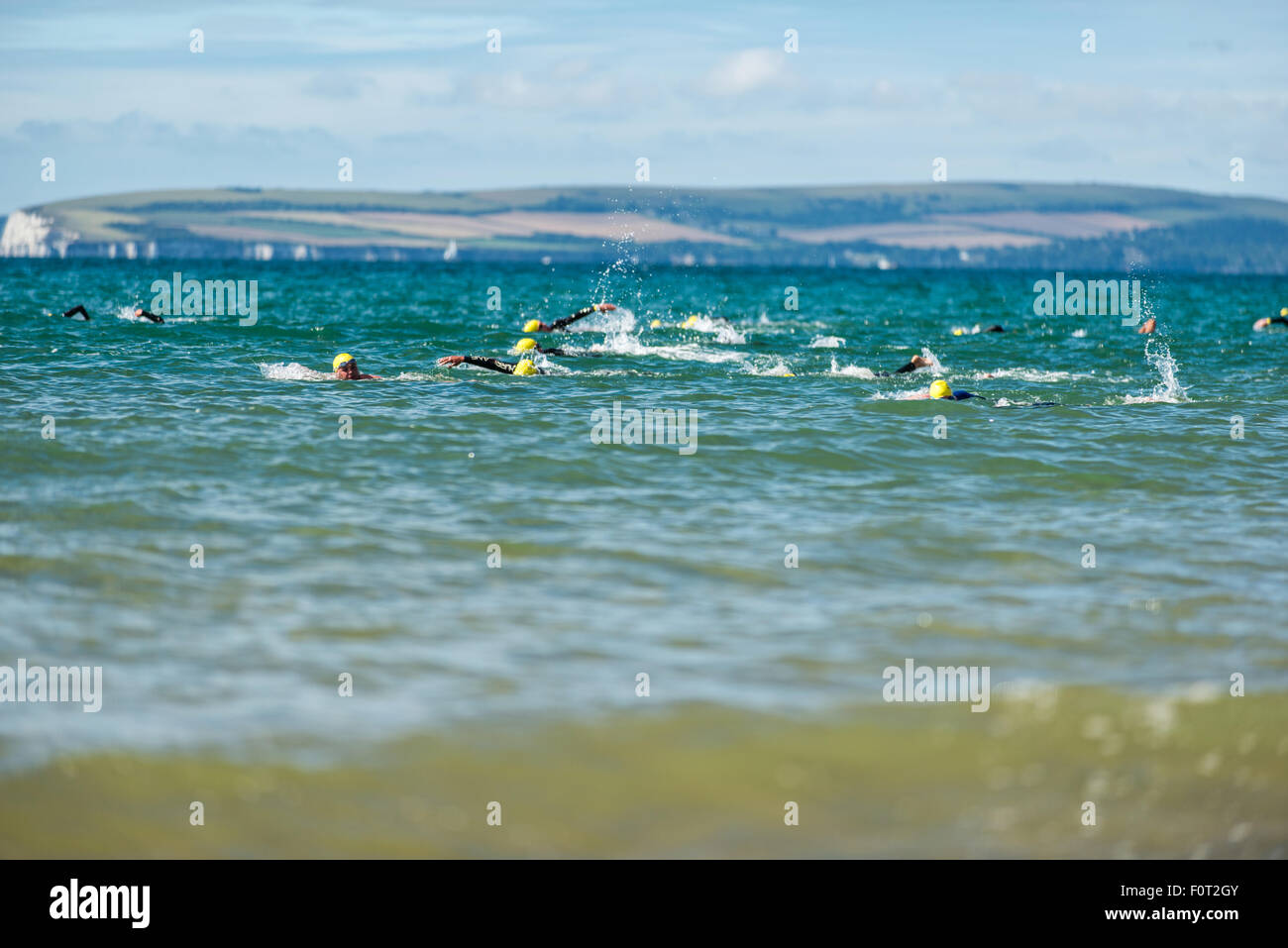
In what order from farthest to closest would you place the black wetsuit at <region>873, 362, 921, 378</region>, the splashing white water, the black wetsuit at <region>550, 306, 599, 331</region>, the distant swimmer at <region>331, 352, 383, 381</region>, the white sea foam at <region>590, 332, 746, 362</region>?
the white sea foam at <region>590, 332, 746, 362</region>
the black wetsuit at <region>550, 306, 599, 331</region>
the black wetsuit at <region>873, 362, 921, 378</region>
the splashing white water
the distant swimmer at <region>331, 352, 383, 381</region>

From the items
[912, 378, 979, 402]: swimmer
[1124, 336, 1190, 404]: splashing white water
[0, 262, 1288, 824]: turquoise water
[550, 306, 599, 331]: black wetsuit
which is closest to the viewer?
[0, 262, 1288, 824]: turquoise water

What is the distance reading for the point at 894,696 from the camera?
303 inches

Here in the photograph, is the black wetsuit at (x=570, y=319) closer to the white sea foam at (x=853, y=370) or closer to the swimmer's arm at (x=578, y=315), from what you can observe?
the swimmer's arm at (x=578, y=315)

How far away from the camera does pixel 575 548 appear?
35.1ft

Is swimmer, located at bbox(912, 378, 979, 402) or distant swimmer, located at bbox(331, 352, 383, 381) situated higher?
distant swimmer, located at bbox(331, 352, 383, 381)

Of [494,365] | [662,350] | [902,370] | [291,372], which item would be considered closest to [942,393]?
[902,370]

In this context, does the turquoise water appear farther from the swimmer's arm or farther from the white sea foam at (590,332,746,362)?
the white sea foam at (590,332,746,362)

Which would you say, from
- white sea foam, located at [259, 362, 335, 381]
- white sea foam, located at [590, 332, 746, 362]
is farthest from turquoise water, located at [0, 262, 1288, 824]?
white sea foam, located at [590, 332, 746, 362]

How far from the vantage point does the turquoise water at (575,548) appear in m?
7.68

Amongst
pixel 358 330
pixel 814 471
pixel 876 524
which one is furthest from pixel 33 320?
pixel 876 524

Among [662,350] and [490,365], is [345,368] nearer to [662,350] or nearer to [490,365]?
[490,365]

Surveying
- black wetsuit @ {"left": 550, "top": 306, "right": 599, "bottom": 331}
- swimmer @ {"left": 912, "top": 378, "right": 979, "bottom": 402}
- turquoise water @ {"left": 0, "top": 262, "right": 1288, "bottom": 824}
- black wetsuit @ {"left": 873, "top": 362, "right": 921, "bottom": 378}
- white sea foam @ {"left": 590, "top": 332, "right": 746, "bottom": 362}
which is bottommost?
turquoise water @ {"left": 0, "top": 262, "right": 1288, "bottom": 824}

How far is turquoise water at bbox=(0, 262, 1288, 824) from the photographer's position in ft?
25.2
